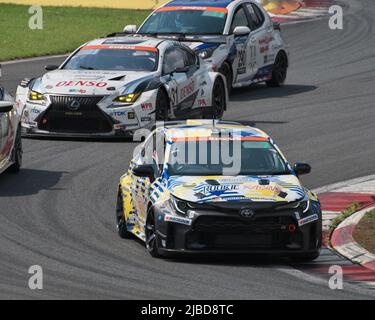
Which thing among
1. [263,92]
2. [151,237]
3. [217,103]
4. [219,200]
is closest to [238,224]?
[219,200]

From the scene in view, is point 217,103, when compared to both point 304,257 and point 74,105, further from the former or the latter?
point 304,257

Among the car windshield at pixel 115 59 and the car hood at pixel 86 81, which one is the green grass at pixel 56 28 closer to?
the car windshield at pixel 115 59

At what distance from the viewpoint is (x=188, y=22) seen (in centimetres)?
2717

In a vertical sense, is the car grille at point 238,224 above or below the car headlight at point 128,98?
above

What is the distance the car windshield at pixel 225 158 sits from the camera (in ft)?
48.8

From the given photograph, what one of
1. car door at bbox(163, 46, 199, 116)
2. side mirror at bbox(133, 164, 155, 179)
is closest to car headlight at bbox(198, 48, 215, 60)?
car door at bbox(163, 46, 199, 116)

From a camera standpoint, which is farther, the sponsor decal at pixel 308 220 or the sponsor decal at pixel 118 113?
the sponsor decal at pixel 118 113

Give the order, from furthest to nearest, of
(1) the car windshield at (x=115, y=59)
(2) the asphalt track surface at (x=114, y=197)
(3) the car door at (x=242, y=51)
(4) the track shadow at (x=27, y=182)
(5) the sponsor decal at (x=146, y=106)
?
(3) the car door at (x=242, y=51)
(1) the car windshield at (x=115, y=59)
(5) the sponsor decal at (x=146, y=106)
(4) the track shadow at (x=27, y=182)
(2) the asphalt track surface at (x=114, y=197)

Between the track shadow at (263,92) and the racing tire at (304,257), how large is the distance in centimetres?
1345

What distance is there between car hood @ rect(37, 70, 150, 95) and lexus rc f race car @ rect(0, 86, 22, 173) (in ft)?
9.00

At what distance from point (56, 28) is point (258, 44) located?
10340 mm

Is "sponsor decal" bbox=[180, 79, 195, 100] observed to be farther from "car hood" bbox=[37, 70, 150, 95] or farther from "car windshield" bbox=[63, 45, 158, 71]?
"car hood" bbox=[37, 70, 150, 95]

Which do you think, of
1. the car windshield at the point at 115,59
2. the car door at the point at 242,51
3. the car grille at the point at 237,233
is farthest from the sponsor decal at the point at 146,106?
the car grille at the point at 237,233

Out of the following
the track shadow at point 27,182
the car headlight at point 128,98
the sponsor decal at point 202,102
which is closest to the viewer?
the track shadow at point 27,182
